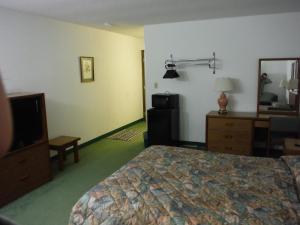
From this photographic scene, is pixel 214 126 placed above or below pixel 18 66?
below

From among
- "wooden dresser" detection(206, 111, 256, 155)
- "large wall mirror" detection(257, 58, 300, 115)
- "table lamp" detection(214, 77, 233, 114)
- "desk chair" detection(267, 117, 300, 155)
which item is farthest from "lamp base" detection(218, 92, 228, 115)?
"desk chair" detection(267, 117, 300, 155)

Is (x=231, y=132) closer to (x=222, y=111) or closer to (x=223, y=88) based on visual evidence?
(x=222, y=111)

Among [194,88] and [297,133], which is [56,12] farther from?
[297,133]

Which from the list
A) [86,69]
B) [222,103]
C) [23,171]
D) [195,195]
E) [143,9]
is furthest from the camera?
[86,69]

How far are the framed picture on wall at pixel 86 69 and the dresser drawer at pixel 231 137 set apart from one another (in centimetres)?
246

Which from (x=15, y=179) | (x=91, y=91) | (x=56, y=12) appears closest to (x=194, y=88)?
(x=91, y=91)

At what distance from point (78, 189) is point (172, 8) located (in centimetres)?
268

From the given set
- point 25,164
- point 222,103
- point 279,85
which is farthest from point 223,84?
point 25,164

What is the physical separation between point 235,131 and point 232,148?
287 millimetres

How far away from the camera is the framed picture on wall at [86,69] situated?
188 inches

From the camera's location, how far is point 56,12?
3.65 metres

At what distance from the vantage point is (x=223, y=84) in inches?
166

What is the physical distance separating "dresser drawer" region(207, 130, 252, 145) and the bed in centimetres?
158

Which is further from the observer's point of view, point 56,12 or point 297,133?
point 297,133
